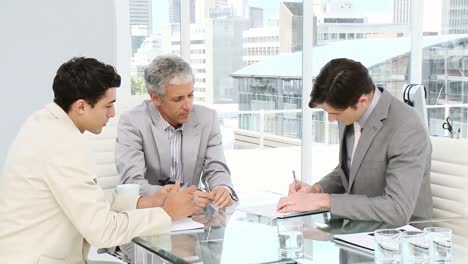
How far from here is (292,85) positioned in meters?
5.14

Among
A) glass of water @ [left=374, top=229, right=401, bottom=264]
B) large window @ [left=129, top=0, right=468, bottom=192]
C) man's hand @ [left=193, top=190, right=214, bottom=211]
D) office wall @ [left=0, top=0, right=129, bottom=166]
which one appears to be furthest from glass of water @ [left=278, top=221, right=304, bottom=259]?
large window @ [left=129, top=0, right=468, bottom=192]

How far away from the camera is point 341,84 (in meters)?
2.27

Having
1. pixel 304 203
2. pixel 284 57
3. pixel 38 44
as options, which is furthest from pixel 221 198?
pixel 284 57

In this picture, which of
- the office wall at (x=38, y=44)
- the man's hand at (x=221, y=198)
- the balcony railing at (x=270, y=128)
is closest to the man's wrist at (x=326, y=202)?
the man's hand at (x=221, y=198)

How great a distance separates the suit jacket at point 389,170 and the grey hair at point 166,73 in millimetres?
884

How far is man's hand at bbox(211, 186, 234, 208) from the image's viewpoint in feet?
8.38

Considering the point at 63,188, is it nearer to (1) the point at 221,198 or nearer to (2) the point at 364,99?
(1) the point at 221,198

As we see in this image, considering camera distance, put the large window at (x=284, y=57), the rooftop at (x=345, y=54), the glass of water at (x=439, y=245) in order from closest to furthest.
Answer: the glass of water at (x=439, y=245), the large window at (x=284, y=57), the rooftop at (x=345, y=54)

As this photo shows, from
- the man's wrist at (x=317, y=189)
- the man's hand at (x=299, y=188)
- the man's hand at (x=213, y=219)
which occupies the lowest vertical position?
Answer: the man's hand at (x=213, y=219)

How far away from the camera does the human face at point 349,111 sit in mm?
2330

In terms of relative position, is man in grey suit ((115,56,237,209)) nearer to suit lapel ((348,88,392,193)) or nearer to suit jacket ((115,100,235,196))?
suit jacket ((115,100,235,196))

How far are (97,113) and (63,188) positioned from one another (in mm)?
305

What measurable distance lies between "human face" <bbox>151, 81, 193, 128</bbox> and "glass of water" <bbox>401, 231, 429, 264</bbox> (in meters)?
1.40

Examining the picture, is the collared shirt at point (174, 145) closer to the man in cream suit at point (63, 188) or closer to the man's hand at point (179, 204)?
the man's hand at point (179, 204)
